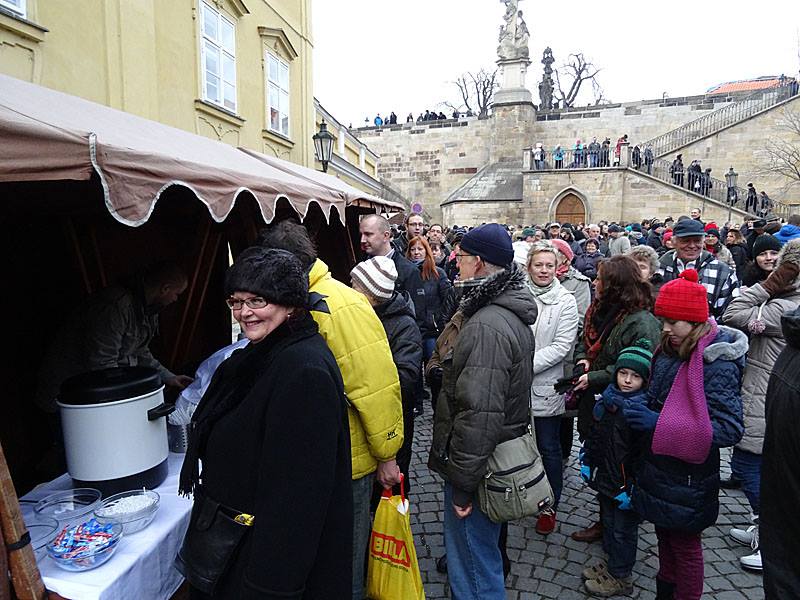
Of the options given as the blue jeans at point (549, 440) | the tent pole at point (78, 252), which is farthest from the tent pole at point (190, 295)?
the blue jeans at point (549, 440)

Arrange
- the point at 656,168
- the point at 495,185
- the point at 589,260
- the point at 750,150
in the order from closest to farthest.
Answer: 1. the point at 589,260
2. the point at 656,168
3. the point at 750,150
4. the point at 495,185

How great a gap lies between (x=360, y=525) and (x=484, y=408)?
90cm

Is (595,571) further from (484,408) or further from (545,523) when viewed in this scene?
(484,408)

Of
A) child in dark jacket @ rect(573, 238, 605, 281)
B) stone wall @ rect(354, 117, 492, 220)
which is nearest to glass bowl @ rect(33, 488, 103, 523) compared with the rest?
child in dark jacket @ rect(573, 238, 605, 281)

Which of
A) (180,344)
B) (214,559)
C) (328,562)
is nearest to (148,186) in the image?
(214,559)

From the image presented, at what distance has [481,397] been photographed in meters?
2.30

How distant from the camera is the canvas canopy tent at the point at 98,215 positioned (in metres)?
1.97

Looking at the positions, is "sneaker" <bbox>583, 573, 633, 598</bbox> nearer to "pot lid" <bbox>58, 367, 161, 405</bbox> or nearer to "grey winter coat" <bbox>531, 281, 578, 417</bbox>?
"grey winter coat" <bbox>531, 281, 578, 417</bbox>

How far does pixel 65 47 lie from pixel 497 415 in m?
6.34

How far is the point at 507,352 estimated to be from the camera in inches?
93.1

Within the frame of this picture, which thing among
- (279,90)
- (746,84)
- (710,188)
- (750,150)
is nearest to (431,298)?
(279,90)

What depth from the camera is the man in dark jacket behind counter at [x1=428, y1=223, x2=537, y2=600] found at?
2.32 meters

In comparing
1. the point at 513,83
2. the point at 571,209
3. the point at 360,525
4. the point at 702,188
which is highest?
the point at 513,83

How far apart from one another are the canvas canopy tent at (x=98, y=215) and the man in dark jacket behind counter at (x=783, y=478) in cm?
247
